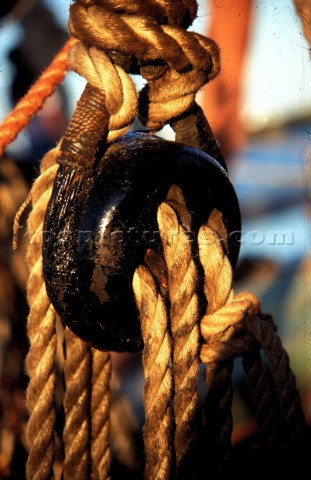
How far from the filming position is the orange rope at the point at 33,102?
1.00 metres

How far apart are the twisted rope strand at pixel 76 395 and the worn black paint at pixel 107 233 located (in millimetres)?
155

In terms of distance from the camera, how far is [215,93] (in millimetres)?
1752

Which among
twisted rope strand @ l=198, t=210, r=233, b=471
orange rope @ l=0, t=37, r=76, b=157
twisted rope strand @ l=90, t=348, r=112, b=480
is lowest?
twisted rope strand @ l=90, t=348, r=112, b=480

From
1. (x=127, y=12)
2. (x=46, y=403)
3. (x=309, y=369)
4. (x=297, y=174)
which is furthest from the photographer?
(x=297, y=174)

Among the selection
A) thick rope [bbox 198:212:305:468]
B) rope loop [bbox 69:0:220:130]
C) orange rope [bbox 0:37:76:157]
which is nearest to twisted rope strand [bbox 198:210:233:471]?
thick rope [bbox 198:212:305:468]

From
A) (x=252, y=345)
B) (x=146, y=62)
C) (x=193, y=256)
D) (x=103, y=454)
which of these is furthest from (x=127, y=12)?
(x=103, y=454)

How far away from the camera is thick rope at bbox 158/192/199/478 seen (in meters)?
0.67

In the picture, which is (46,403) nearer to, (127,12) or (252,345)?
(252,345)

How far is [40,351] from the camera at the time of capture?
778 mm

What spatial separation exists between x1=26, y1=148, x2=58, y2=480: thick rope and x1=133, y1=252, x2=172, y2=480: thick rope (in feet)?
0.56

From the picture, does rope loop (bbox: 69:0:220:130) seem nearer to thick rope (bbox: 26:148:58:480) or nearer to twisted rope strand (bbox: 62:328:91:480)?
thick rope (bbox: 26:148:58:480)

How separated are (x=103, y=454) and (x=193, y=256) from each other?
38 centimetres

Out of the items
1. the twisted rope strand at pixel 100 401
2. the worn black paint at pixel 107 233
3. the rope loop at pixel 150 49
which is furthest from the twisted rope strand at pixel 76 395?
the rope loop at pixel 150 49

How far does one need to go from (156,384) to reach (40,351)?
196 millimetres
